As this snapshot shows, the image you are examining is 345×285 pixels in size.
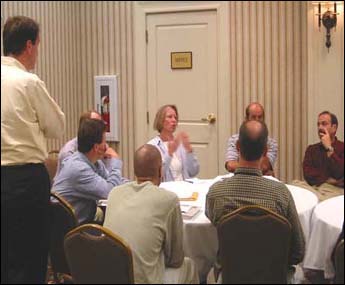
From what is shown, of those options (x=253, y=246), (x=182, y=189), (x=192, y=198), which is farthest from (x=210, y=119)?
(x=253, y=246)

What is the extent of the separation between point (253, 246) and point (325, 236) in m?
0.20

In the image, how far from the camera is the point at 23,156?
1.61 meters

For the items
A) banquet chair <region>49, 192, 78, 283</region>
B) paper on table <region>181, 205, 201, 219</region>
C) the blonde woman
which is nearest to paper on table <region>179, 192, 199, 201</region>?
paper on table <region>181, 205, 201, 219</region>

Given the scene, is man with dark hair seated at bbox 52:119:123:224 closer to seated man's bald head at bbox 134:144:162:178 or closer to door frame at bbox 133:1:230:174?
seated man's bald head at bbox 134:144:162:178

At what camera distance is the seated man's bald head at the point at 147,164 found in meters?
1.94

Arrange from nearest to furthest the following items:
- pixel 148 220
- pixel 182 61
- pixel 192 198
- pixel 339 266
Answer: pixel 339 266 → pixel 148 220 → pixel 192 198 → pixel 182 61

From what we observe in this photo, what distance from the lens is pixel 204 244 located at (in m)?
2.04

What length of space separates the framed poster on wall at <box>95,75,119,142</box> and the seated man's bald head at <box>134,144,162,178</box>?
247 centimetres

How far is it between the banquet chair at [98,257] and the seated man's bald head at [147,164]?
0.27m

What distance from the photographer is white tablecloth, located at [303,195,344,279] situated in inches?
53.5

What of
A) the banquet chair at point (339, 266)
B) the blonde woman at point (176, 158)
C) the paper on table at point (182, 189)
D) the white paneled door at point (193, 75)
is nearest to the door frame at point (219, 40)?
the white paneled door at point (193, 75)

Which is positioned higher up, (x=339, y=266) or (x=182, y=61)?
(x=182, y=61)

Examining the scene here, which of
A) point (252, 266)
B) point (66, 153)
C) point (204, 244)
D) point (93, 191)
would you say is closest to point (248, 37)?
point (66, 153)

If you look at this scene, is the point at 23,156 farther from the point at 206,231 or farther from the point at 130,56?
the point at 130,56
